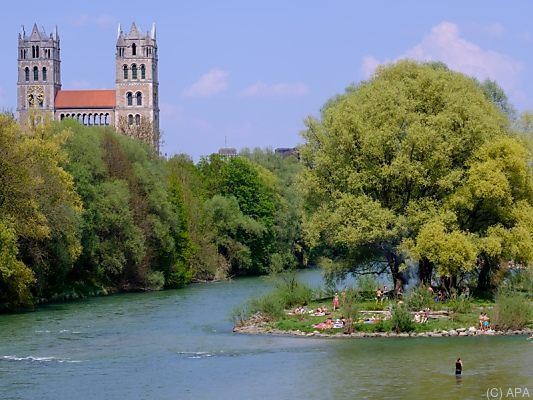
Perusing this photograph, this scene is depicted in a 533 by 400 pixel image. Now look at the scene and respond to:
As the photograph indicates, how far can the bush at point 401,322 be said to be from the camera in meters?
49.7

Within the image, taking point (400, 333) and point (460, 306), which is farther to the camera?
point (460, 306)

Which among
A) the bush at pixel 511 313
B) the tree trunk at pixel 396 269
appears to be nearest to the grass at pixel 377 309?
the bush at pixel 511 313

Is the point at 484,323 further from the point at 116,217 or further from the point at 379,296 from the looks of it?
the point at 116,217

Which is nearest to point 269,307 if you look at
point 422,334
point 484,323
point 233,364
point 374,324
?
point 374,324

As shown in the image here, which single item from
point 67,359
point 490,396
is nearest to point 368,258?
point 67,359

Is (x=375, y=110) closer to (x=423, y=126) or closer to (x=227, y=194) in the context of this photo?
(x=423, y=126)

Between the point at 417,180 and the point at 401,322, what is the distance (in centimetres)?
951

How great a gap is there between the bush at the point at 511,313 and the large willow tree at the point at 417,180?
4134mm

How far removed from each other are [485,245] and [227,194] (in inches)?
2328

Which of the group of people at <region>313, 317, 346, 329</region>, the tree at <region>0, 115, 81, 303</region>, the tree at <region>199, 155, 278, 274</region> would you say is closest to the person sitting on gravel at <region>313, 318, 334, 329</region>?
the group of people at <region>313, 317, 346, 329</region>

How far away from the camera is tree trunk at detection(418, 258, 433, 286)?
58281mm

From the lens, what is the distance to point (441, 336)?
4900cm

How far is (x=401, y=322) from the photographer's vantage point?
4975 cm

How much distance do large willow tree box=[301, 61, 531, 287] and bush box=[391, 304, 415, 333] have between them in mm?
4890
